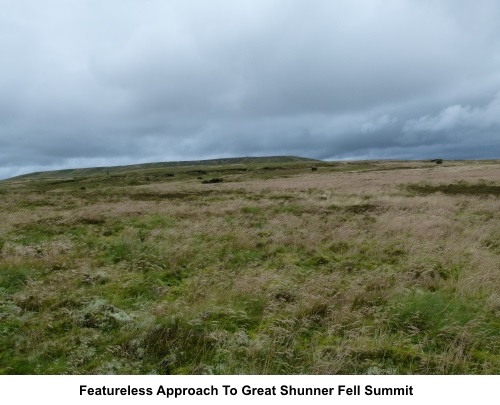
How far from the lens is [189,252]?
37.9ft

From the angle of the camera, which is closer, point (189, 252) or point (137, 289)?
point (137, 289)

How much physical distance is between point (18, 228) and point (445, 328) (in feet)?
60.6

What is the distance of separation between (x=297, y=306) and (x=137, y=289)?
4028mm

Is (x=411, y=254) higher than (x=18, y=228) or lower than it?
lower

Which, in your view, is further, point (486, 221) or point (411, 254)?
point (486, 221)

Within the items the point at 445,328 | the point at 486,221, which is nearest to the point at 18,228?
the point at 445,328

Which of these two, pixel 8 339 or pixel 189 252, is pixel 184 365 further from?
pixel 189 252

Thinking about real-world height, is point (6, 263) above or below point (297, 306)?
above

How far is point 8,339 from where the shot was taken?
596 cm

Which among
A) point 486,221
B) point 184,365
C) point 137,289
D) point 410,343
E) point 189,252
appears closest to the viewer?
point 184,365
